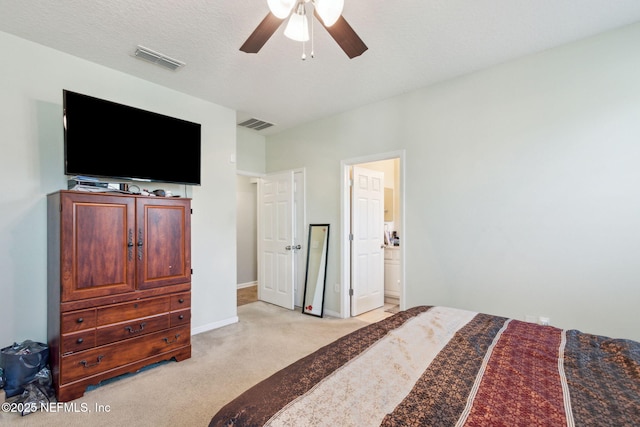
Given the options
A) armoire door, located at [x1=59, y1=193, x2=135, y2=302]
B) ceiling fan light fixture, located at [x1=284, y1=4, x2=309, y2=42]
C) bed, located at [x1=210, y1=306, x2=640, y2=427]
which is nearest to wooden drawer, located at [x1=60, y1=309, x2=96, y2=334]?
armoire door, located at [x1=59, y1=193, x2=135, y2=302]

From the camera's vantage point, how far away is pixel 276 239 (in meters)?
4.65

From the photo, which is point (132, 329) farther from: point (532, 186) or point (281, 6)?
point (532, 186)

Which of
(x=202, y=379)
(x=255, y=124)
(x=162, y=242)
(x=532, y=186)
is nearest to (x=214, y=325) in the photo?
(x=202, y=379)

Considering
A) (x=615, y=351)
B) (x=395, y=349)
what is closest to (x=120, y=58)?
(x=395, y=349)

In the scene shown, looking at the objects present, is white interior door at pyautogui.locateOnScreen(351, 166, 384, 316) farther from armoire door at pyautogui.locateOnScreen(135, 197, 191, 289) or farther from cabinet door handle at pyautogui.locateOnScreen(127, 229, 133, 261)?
cabinet door handle at pyautogui.locateOnScreen(127, 229, 133, 261)

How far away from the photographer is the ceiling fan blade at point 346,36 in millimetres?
1584

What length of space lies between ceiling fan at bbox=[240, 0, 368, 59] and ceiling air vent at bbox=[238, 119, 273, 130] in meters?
2.50

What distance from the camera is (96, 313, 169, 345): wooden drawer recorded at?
229 cm

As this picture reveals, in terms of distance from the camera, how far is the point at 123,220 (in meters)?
2.43

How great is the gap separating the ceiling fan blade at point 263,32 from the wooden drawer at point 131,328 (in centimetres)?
233

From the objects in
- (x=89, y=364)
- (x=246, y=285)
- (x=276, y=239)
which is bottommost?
(x=246, y=285)

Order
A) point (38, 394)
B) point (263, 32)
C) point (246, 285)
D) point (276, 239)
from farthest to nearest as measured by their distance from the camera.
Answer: point (246, 285)
point (276, 239)
point (38, 394)
point (263, 32)

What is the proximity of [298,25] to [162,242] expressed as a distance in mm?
2133

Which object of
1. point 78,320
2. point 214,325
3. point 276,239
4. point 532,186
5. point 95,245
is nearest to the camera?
point 78,320
